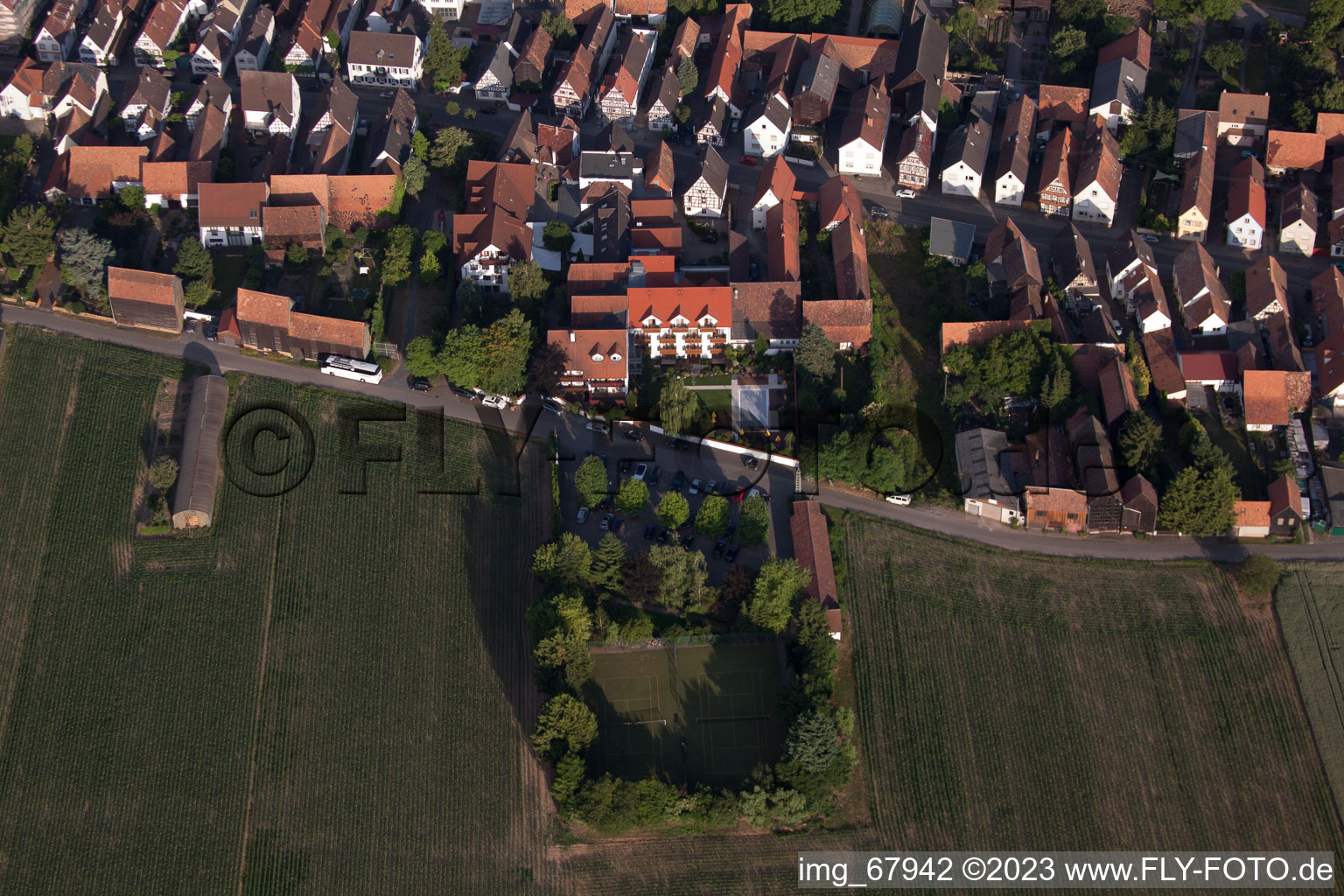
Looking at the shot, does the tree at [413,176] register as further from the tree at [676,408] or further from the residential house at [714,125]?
the tree at [676,408]

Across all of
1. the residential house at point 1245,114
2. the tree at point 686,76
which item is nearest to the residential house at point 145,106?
the tree at point 686,76

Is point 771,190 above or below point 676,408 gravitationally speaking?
above

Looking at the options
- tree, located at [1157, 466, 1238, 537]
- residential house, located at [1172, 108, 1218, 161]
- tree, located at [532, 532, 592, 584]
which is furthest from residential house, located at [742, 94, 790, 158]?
tree, located at [532, 532, 592, 584]

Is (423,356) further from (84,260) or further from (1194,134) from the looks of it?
(1194,134)

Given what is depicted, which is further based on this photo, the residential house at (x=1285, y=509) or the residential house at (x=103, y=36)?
the residential house at (x=103, y=36)

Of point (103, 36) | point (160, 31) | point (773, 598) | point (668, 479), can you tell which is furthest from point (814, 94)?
point (103, 36)

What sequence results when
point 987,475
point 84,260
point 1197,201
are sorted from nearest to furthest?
1. point 987,475
2. point 84,260
3. point 1197,201

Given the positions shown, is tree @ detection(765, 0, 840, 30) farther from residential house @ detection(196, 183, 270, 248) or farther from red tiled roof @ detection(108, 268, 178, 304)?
red tiled roof @ detection(108, 268, 178, 304)
